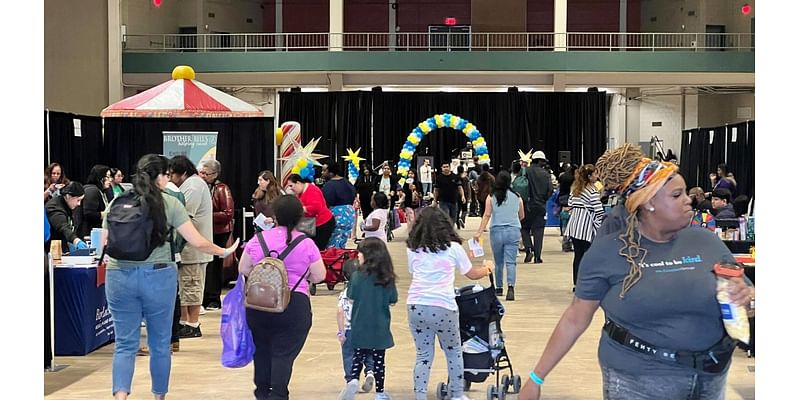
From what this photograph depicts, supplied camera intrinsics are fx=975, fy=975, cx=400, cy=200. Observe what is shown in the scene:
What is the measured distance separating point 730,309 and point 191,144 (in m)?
8.49

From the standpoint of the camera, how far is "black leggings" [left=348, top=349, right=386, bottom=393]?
5.71 meters

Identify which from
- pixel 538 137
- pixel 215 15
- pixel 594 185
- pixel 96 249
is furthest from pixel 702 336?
pixel 215 15

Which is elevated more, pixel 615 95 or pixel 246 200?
pixel 615 95

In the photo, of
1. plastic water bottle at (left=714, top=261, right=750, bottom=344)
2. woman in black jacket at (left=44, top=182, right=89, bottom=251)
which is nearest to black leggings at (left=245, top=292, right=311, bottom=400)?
plastic water bottle at (left=714, top=261, right=750, bottom=344)

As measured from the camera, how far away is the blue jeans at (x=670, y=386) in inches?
111

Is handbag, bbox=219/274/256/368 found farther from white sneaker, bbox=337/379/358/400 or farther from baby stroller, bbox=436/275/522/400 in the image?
baby stroller, bbox=436/275/522/400

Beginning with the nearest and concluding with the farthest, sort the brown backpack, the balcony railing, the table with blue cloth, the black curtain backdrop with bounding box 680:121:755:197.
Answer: the brown backpack < the table with blue cloth < the black curtain backdrop with bounding box 680:121:755:197 < the balcony railing

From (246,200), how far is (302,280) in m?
6.36

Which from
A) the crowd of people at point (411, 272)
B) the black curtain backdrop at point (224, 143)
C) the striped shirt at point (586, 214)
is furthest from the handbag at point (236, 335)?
the black curtain backdrop at point (224, 143)

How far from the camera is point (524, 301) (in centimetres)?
1028

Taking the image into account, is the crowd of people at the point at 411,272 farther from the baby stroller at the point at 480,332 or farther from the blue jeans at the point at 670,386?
the baby stroller at the point at 480,332

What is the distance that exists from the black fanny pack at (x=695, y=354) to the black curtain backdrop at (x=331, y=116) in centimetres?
2558

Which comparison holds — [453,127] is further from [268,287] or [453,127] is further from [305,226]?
[268,287]
